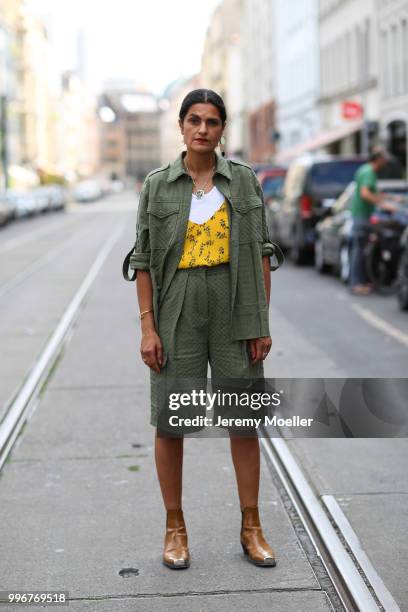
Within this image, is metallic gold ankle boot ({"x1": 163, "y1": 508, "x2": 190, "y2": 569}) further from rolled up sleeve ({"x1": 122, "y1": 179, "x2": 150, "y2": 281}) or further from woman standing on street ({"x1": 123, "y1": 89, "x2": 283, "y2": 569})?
rolled up sleeve ({"x1": 122, "y1": 179, "x2": 150, "y2": 281})

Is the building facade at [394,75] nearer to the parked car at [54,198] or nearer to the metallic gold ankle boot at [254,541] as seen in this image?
the parked car at [54,198]

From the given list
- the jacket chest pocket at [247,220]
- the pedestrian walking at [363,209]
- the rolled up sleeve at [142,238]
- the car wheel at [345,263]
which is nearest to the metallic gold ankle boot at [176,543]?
the rolled up sleeve at [142,238]

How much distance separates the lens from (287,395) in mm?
4363

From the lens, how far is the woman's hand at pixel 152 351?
14.9ft

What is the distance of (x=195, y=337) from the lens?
180 inches

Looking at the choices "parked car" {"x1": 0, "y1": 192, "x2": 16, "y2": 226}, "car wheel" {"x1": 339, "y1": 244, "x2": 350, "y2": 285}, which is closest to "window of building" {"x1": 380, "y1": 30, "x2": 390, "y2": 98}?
"parked car" {"x1": 0, "y1": 192, "x2": 16, "y2": 226}

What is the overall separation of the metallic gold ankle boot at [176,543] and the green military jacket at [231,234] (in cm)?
75

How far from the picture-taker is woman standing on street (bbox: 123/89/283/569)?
14.8 feet

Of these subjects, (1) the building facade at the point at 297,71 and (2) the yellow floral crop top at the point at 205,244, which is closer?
(2) the yellow floral crop top at the point at 205,244

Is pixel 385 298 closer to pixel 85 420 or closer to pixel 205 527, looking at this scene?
pixel 85 420

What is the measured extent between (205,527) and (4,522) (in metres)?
0.87

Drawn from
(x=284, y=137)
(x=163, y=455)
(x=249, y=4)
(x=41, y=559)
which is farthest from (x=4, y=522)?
(x=249, y=4)

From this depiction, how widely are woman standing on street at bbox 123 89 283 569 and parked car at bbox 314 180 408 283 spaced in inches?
463

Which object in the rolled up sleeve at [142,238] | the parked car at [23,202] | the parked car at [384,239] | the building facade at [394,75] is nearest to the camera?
the rolled up sleeve at [142,238]
